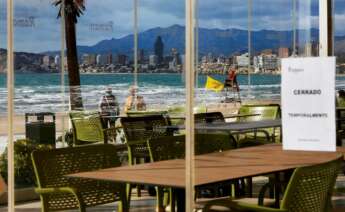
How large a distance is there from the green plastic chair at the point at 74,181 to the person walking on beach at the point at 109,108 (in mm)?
2786

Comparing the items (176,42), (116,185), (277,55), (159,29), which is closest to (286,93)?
(116,185)

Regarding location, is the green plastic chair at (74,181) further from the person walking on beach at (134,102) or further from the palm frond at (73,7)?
the person walking on beach at (134,102)

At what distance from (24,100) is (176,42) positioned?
1.50 m

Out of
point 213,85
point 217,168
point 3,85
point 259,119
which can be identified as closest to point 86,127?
point 213,85

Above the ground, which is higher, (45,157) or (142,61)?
(142,61)

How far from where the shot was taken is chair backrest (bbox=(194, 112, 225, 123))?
258 inches

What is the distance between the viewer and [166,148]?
499 centimetres

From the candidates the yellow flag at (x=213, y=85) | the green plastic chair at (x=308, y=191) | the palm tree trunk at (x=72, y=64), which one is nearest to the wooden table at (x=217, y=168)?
the green plastic chair at (x=308, y=191)

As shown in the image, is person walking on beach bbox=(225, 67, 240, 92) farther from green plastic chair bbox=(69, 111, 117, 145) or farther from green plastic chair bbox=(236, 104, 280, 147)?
green plastic chair bbox=(69, 111, 117, 145)

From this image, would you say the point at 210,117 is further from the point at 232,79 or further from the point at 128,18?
the point at 128,18

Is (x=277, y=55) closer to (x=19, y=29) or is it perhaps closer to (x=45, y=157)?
(x=19, y=29)

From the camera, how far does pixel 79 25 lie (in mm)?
7094

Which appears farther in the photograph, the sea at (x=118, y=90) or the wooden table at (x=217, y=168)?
the sea at (x=118, y=90)

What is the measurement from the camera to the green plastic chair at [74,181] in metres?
4.20
